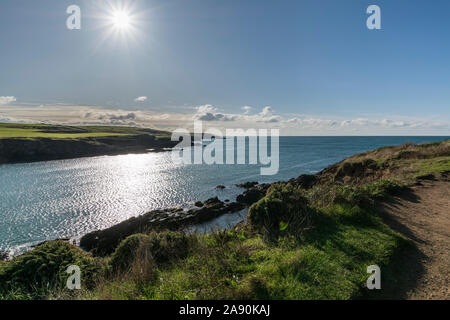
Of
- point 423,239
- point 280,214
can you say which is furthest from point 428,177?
point 280,214

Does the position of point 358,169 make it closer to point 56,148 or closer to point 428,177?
point 428,177

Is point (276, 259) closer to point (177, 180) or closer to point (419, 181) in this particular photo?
point (419, 181)

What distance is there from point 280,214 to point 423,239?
459 centimetres

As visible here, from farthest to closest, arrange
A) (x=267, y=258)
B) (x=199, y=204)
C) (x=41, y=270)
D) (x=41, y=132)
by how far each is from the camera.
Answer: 1. (x=41, y=132)
2. (x=199, y=204)
3. (x=41, y=270)
4. (x=267, y=258)

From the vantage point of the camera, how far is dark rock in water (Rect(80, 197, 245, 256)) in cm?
1933

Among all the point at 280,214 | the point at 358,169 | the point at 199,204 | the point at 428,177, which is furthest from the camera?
the point at 199,204

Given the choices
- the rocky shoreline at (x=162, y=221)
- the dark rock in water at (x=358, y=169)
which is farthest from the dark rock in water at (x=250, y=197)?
the dark rock in water at (x=358, y=169)

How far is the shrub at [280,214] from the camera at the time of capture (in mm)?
7020

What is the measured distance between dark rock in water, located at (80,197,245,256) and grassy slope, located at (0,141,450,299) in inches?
436

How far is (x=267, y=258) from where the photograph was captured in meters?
5.49

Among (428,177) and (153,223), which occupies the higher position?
(428,177)

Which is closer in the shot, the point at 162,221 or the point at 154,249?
the point at 154,249

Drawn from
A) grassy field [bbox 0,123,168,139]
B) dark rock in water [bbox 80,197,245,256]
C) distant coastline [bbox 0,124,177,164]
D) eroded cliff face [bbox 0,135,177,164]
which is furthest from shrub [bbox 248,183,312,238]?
grassy field [bbox 0,123,168,139]
